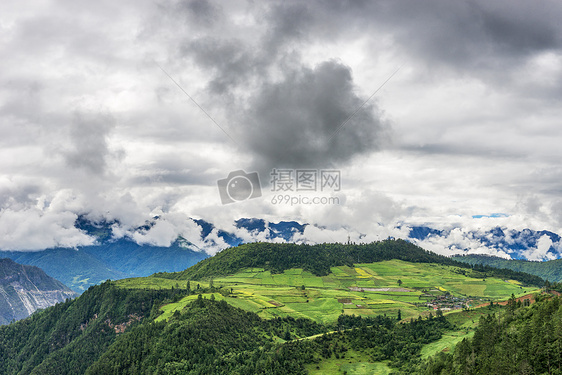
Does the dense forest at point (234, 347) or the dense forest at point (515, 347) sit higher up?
the dense forest at point (515, 347)

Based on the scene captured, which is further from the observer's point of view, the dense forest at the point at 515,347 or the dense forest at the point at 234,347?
the dense forest at the point at 234,347

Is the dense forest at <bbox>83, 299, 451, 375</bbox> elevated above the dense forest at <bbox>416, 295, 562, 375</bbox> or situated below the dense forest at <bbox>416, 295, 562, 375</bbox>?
below

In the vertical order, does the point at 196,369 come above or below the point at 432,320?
below

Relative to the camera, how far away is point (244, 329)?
196m

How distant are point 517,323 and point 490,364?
25.6 metres

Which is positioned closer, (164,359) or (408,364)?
(408,364)

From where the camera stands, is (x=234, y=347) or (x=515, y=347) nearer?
(x=515, y=347)

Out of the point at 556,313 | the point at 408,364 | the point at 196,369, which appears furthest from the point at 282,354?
the point at 556,313

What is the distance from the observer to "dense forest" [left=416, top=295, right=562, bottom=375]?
74.9 m

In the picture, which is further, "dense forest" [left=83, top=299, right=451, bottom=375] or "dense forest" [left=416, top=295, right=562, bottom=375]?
"dense forest" [left=83, top=299, right=451, bottom=375]

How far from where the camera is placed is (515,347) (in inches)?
3319

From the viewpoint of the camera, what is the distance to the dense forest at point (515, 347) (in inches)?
2950

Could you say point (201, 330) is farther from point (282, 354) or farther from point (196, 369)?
point (282, 354)

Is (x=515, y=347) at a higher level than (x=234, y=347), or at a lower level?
higher
